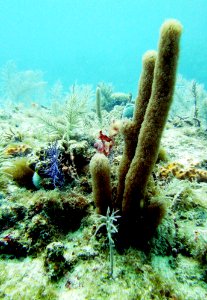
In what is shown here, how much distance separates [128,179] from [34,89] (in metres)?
18.4

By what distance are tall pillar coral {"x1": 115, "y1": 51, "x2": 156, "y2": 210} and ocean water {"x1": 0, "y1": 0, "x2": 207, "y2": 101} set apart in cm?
12146

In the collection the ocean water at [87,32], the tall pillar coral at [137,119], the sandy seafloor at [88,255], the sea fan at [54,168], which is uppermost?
the ocean water at [87,32]

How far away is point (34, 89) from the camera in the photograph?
61.6 ft

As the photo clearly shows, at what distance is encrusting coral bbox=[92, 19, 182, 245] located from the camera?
178cm

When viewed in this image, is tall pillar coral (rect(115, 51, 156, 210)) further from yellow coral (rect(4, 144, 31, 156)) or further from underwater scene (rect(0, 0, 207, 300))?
yellow coral (rect(4, 144, 31, 156))

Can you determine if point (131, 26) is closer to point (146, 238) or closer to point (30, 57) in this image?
point (30, 57)

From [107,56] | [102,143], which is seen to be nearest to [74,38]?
[107,56]

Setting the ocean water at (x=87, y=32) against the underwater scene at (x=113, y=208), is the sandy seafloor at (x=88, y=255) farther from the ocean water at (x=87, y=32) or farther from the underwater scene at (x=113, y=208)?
the ocean water at (x=87, y=32)

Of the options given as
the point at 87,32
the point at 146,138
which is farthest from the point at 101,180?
the point at 87,32

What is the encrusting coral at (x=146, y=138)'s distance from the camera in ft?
5.85

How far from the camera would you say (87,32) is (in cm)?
17100

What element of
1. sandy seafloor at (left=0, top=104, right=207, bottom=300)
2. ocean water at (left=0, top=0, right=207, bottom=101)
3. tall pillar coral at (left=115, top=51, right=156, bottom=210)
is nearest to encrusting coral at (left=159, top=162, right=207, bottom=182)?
sandy seafloor at (left=0, top=104, right=207, bottom=300)

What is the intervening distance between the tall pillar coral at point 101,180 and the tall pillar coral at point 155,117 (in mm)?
196

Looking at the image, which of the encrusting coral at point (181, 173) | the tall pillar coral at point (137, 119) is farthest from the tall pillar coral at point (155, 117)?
the encrusting coral at point (181, 173)
